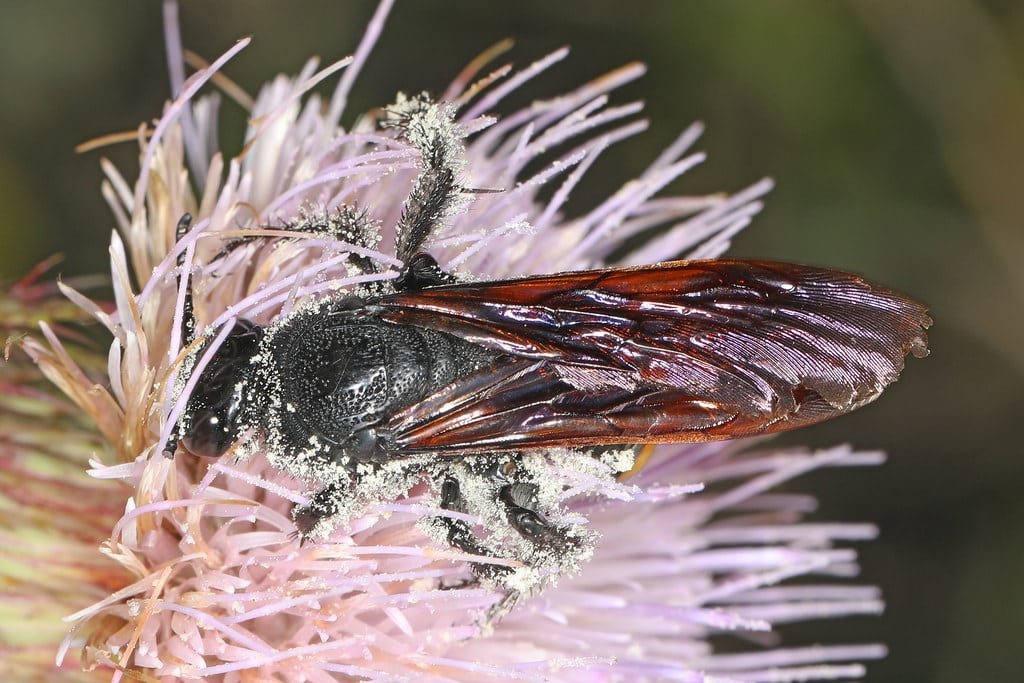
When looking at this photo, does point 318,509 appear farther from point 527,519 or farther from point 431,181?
point 431,181

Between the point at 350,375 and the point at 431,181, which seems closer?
the point at 350,375

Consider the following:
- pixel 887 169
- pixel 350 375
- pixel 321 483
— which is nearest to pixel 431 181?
pixel 350 375

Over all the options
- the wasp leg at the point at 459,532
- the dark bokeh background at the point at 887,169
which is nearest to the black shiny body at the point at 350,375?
the wasp leg at the point at 459,532

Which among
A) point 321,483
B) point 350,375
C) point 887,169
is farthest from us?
point 887,169

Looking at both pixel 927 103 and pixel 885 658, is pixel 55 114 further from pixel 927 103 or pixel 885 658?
pixel 885 658

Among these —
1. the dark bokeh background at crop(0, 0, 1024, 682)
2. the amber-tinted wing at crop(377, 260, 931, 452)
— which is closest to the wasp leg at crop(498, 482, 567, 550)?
the amber-tinted wing at crop(377, 260, 931, 452)

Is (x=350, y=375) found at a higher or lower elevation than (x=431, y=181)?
lower

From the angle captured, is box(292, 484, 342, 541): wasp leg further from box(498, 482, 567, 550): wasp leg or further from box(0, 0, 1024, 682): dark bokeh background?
box(0, 0, 1024, 682): dark bokeh background
